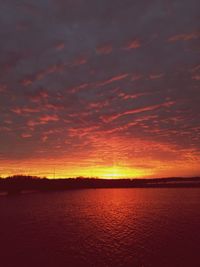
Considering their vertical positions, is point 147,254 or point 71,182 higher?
point 71,182

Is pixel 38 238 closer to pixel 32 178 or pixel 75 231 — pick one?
pixel 75 231

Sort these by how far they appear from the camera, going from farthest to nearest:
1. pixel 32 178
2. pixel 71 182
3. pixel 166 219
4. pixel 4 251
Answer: pixel 71 182 < pixel 32 178 < pixel 166 219 < pixel 4 251

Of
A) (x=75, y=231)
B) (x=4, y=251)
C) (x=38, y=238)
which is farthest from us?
(x=75, y=231)

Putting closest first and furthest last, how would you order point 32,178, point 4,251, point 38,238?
point 4,251 < point 38,238 < point 32,178

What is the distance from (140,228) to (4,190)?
96069mm

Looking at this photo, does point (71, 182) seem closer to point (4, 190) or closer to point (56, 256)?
point (4, 190)

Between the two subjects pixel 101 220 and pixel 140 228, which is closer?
pixel 140 228

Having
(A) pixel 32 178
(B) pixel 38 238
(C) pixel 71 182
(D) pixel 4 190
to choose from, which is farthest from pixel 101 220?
(C) pixel 71 182

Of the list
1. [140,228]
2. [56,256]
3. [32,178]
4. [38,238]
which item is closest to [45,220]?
[38,238]

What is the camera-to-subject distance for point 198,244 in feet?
89.9

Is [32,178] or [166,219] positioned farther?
[32,178]

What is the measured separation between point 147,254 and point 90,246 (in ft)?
21.2

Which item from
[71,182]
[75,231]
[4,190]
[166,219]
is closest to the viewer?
[75,231]

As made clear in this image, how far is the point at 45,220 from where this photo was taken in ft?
144
